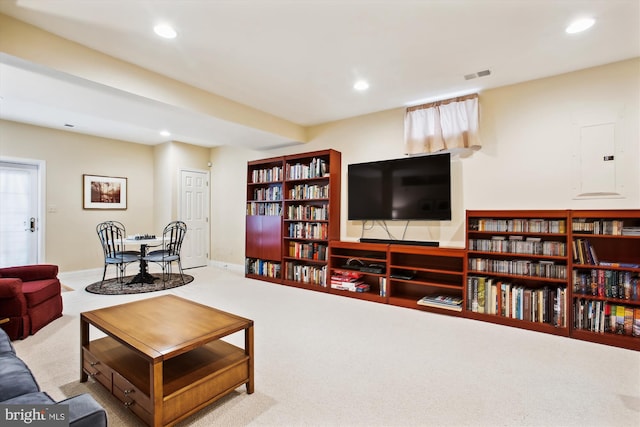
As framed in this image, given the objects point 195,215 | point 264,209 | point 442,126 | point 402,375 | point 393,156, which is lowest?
point 402,375

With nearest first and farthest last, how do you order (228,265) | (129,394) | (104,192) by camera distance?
(129,394) → (104,192) → (228,265)

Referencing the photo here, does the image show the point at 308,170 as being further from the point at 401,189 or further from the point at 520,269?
the point at 520,269

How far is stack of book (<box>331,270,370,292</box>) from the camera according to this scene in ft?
13.8

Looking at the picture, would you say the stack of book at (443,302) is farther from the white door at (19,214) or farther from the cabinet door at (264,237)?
the white door at (19,214)

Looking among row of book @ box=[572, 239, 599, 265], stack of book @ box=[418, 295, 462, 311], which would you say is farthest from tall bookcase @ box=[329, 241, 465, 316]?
row of book @ box=[572, 239, 599, 265]

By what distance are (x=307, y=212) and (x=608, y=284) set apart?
11.6 feet

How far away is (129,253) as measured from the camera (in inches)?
194

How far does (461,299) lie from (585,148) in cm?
199

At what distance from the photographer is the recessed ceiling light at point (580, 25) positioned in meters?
2.35

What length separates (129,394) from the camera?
165 centimetres

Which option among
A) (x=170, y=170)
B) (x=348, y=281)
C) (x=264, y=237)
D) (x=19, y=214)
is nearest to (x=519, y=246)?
(x=348, y=281)

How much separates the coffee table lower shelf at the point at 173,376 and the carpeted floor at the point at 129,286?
2587 mm

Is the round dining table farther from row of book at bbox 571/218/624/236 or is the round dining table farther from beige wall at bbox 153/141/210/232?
row of book at bbox 571/218/624/236

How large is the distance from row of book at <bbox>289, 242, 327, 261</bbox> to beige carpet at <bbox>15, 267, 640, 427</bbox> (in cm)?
128
